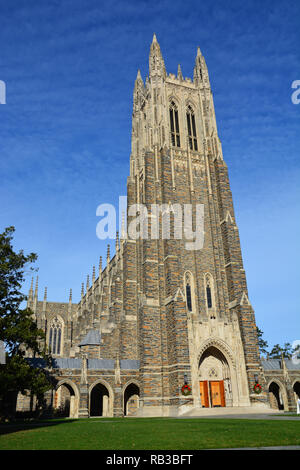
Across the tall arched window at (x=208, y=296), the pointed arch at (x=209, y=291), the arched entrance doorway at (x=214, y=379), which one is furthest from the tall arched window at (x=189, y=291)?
the arched entrance doorway at (x=214, y=379)

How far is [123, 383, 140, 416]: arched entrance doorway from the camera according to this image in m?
35.3

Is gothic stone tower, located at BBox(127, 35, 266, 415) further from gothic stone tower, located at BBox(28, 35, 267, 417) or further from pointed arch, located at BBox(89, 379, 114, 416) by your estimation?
pointed arch, located at BBox(89, 379, 114, 416)

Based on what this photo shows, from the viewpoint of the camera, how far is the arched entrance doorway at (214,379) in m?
31.7

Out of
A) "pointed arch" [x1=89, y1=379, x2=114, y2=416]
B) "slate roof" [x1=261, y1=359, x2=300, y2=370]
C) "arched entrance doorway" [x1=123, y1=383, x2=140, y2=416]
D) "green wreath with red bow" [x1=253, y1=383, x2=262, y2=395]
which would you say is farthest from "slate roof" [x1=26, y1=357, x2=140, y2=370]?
"slate roof" [x1=261, y1=359, x2=300, y2=370]

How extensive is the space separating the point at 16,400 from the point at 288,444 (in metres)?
27.4

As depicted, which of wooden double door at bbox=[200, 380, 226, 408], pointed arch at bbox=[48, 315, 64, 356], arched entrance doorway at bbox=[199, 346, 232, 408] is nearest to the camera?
wooden double door at bbox=[200, 380, 226, 408]

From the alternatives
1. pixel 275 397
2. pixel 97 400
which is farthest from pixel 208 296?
pixel 97 400

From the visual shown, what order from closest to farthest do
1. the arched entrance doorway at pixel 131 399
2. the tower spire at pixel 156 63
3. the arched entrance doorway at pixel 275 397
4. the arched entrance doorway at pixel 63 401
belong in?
the arched entrance doorway at pixel 131 399 < the arched entrance doorway at pixel 275 397 < the arched entrance doorway at pixel 63 401 < the tower spire at pixel 156 63

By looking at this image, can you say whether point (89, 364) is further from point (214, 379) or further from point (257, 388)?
point (257, 388)

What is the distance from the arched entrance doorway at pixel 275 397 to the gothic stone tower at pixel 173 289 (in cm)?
978

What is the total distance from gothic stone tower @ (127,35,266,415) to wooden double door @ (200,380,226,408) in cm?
8

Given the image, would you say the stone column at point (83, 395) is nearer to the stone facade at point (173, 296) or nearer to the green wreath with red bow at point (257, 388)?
the stone facade at point (173, 296)

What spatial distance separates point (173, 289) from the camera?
32.3 metres

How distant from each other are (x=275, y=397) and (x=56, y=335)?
1496 inches
